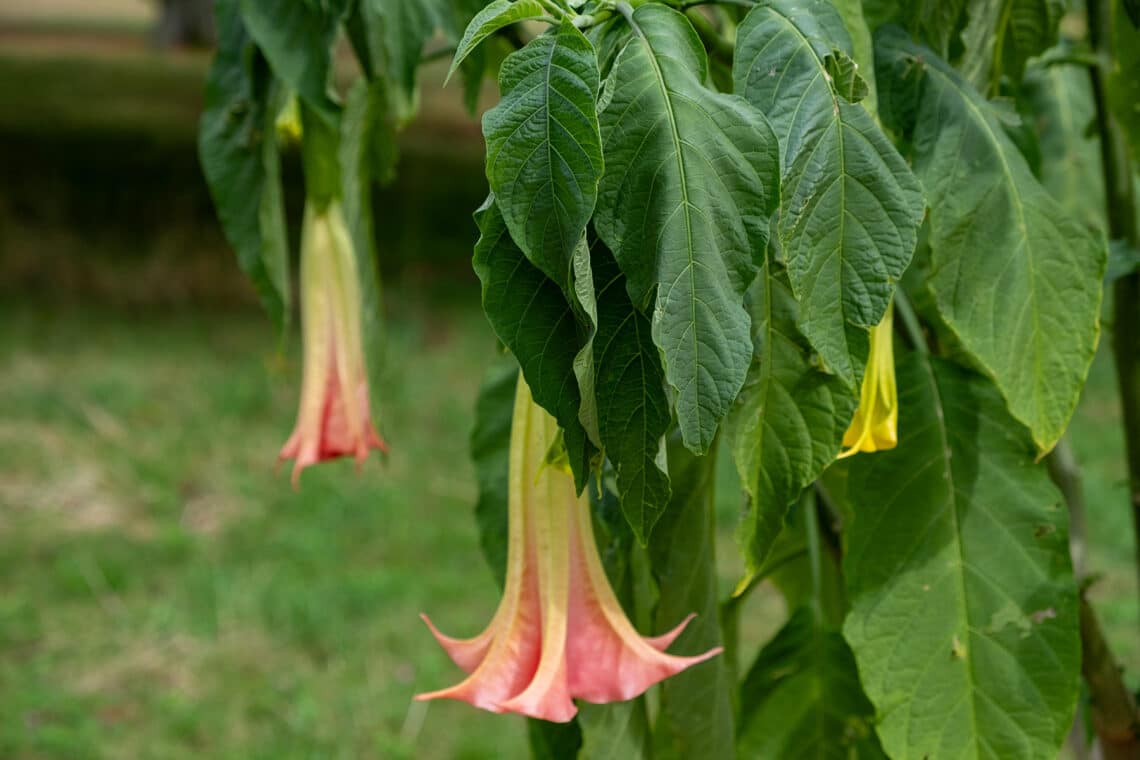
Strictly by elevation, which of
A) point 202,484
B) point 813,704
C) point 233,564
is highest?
point 813,704

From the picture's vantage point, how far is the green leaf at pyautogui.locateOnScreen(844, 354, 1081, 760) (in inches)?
21.5

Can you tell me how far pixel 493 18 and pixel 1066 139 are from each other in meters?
0.65

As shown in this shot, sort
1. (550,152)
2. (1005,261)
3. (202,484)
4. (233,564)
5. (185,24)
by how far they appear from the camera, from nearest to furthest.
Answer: (550,152) → (1005,261) → (233,564) → (202,484) → (185,24)

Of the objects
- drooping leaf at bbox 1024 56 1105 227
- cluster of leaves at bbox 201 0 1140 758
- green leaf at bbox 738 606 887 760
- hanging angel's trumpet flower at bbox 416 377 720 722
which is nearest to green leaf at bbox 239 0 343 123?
cluster of leaves at bbox 201 0 1140 758

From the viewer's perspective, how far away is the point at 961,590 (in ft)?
1.84

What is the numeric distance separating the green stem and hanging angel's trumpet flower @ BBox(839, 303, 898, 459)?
0.93 feet

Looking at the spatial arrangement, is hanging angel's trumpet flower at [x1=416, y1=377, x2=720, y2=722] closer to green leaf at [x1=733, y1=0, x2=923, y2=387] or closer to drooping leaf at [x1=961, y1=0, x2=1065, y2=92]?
green leaf at [x1=733, y1=0, x2=923, y2=387]

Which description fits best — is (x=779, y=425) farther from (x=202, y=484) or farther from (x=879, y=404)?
(x=202, y=484)

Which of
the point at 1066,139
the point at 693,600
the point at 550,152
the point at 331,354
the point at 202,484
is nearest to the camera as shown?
the point at 550,152

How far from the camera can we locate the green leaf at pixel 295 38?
615 millimetres

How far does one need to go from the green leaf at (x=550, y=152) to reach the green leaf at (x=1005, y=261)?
19 cm

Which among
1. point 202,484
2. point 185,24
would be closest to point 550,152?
point 202,484

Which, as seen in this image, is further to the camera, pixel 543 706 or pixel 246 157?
pixel 246 157

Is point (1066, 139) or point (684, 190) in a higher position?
point (684, 190)
